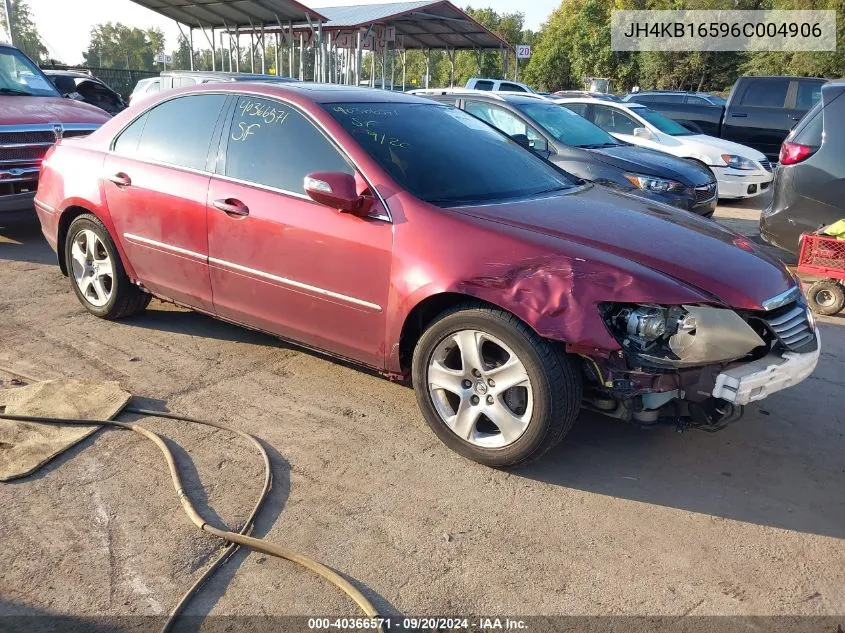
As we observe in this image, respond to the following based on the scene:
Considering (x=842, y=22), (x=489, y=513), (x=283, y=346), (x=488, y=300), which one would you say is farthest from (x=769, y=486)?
(x=842, y=22)

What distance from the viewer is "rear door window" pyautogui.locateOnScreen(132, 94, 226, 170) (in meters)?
4.27

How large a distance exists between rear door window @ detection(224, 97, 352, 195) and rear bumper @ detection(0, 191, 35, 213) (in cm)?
407

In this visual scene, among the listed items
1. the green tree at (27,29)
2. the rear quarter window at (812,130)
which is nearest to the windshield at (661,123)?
the rear quarter window at (812,130)

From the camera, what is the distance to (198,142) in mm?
4289

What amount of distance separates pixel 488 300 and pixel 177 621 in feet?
5.59

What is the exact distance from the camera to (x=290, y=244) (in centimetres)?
372

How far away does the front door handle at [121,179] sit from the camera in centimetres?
454

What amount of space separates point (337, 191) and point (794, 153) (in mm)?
4831

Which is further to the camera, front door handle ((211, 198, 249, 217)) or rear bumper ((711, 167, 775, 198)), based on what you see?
rear bumper ((711, 167, 775, 198))

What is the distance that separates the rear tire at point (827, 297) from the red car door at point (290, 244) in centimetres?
403

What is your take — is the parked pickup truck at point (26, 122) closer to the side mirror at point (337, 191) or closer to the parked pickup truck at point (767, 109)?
the side mirror at point (337, 191)

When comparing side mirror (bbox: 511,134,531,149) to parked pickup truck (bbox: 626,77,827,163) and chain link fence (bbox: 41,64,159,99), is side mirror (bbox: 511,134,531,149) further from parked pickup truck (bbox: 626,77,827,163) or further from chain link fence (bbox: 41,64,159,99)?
chain link fence (bbox: 41,64,159,99)

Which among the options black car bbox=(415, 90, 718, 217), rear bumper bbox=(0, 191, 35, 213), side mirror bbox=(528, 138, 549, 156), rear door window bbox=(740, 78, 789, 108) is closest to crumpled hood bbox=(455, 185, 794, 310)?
black car bbox=(415, 90, 718, 217)

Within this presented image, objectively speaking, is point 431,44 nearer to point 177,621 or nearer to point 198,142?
point 198,142
